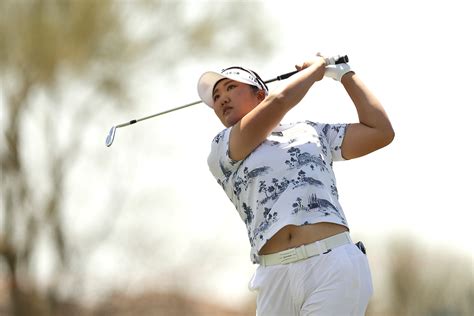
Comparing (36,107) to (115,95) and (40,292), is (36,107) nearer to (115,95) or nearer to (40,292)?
(115,95)

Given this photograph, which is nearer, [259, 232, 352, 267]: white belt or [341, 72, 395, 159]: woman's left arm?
[259, 232, 352, 267]: white belt

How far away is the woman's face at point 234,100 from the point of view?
3.63 meters

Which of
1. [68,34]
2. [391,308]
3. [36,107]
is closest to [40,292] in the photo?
[36,107]

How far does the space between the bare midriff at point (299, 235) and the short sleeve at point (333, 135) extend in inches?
12.4

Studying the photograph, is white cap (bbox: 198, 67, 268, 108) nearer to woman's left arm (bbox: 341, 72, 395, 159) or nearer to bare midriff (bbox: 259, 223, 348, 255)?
woman's left arm (bbox: 341, 72, 395, 159)

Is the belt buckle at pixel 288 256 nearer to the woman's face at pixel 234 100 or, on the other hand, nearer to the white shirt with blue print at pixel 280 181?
the white shirt with blue print at pixel 280 181

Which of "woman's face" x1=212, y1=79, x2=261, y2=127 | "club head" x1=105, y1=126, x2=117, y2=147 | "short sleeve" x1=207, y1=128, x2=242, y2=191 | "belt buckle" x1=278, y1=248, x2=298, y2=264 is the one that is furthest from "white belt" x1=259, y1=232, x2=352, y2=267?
"club head" x1=105, y1=126, x2=117, y2=147

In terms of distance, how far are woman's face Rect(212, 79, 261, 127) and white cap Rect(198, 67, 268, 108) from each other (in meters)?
0.02

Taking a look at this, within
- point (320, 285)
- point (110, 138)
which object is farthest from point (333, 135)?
point (110, 138)

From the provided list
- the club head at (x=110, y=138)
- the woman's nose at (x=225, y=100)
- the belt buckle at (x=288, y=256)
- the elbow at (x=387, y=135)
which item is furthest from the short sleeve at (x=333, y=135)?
the club head at (x=110, y=138)

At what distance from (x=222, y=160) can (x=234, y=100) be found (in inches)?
7.9

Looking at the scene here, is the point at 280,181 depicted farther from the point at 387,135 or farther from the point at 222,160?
the point at 387,135

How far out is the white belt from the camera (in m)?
3.38

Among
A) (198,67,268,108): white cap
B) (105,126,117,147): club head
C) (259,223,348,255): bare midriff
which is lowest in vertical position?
(259,223,348,255): bare midriff
